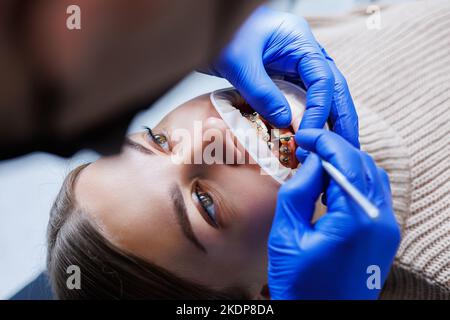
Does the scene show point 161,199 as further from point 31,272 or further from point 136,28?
point 31,272

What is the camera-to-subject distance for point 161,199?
90 centimetres

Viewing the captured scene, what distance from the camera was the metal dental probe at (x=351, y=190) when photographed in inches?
28.5

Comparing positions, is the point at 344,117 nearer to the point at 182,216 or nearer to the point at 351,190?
the point at 351,190

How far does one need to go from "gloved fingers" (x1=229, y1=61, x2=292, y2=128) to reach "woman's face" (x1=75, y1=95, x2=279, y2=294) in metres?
0.08

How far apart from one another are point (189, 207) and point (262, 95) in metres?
0.27

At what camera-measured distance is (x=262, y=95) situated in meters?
0.92

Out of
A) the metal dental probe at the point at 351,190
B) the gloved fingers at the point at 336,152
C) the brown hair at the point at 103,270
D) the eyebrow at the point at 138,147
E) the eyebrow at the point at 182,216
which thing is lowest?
the brown hair at the point at 103,270

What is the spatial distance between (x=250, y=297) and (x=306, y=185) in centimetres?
34

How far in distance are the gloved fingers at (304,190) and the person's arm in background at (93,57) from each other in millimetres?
418

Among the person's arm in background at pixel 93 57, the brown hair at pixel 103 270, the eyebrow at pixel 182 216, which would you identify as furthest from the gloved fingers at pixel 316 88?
the person's arm in background at pixel 93 57

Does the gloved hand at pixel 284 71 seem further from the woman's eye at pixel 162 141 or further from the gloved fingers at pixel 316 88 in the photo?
the woman's eye at pixel 162 141

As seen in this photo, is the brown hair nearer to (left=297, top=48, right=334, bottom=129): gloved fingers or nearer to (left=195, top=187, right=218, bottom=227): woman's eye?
(left=195, top=187, right=218, bottom=227): woman's eye

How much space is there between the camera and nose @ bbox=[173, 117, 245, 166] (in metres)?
0.89
